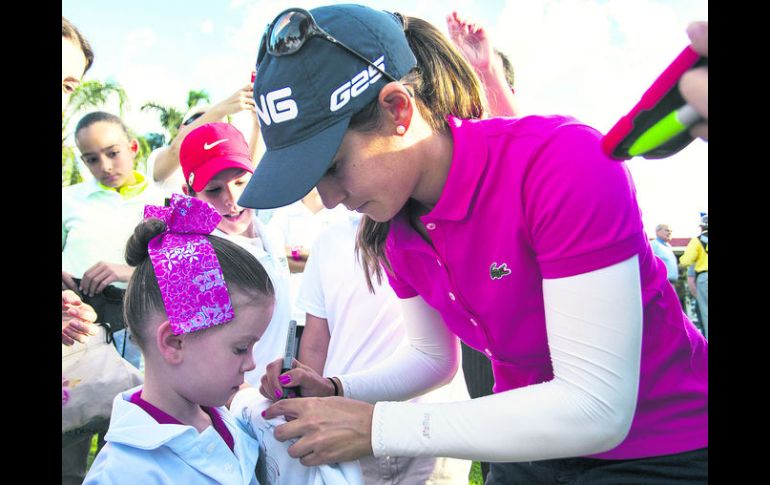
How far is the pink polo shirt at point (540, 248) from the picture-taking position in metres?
1.33

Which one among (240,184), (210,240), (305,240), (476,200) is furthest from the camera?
(305,240)

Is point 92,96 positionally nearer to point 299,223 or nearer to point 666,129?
point 299,223

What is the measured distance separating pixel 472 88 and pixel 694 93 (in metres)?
0.94

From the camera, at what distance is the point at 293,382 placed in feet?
5.55

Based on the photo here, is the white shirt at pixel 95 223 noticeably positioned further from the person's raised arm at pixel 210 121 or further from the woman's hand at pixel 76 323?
the woman's hand at pixel 76 323

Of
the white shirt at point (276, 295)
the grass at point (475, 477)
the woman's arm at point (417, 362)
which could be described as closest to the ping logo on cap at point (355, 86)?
the woman's arm at point (417, 362)

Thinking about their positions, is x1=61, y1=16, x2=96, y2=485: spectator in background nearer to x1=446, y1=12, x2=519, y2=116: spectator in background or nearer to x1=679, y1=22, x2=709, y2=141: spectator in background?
x1=446, y1=12, x2=519, y2=116: spectator in background

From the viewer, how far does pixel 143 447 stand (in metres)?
1.52

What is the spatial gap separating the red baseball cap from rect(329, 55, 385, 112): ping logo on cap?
1730 mm

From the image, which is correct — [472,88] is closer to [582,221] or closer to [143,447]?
[582,221]

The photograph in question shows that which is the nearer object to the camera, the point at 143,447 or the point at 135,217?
the point at 143,447

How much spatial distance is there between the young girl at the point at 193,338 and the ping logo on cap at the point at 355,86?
2.00 ft
